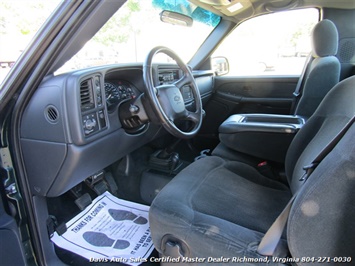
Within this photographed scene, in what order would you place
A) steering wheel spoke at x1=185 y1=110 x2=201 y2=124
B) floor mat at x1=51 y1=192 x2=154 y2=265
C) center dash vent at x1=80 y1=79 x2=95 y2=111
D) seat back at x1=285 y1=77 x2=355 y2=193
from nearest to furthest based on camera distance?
seat back at x1=285 y1=77 x2=355 y2=193, center dash vent at x1=80 y1=79 x2=95 y2=111, floor mat at x1=51 y1=192 x2=154 y2=265, steering wheel spoke at x1=185 y1=110 x2=201 y2=124

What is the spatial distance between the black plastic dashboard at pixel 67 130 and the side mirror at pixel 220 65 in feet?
A: 5.12

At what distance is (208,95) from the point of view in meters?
2.56

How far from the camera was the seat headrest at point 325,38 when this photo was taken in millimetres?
1807

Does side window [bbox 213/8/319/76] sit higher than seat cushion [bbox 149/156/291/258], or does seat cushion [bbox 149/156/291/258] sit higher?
side window [bbox 213/8/319/76]

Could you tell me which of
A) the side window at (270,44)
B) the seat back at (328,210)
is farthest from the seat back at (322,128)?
the side window at (270,44)

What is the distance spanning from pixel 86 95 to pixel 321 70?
1556mm

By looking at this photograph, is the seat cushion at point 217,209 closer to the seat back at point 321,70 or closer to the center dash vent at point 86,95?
the center dash vent at point 86,95

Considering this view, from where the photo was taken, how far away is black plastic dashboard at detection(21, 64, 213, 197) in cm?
99

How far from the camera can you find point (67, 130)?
995 millimetres

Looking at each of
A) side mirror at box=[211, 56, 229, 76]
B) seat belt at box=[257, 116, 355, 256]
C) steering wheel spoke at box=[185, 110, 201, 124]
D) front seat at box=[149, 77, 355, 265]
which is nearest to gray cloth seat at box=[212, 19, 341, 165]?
steering wheel spoke at box=[185, 110, 201, 124]

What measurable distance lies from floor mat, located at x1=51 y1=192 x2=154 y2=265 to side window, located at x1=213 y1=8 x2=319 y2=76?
5.91 ft

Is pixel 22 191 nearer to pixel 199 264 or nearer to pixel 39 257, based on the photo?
pixel 39 257

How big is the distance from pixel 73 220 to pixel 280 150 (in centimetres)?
119

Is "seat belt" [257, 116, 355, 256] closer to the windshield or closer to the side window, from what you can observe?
the windshield
